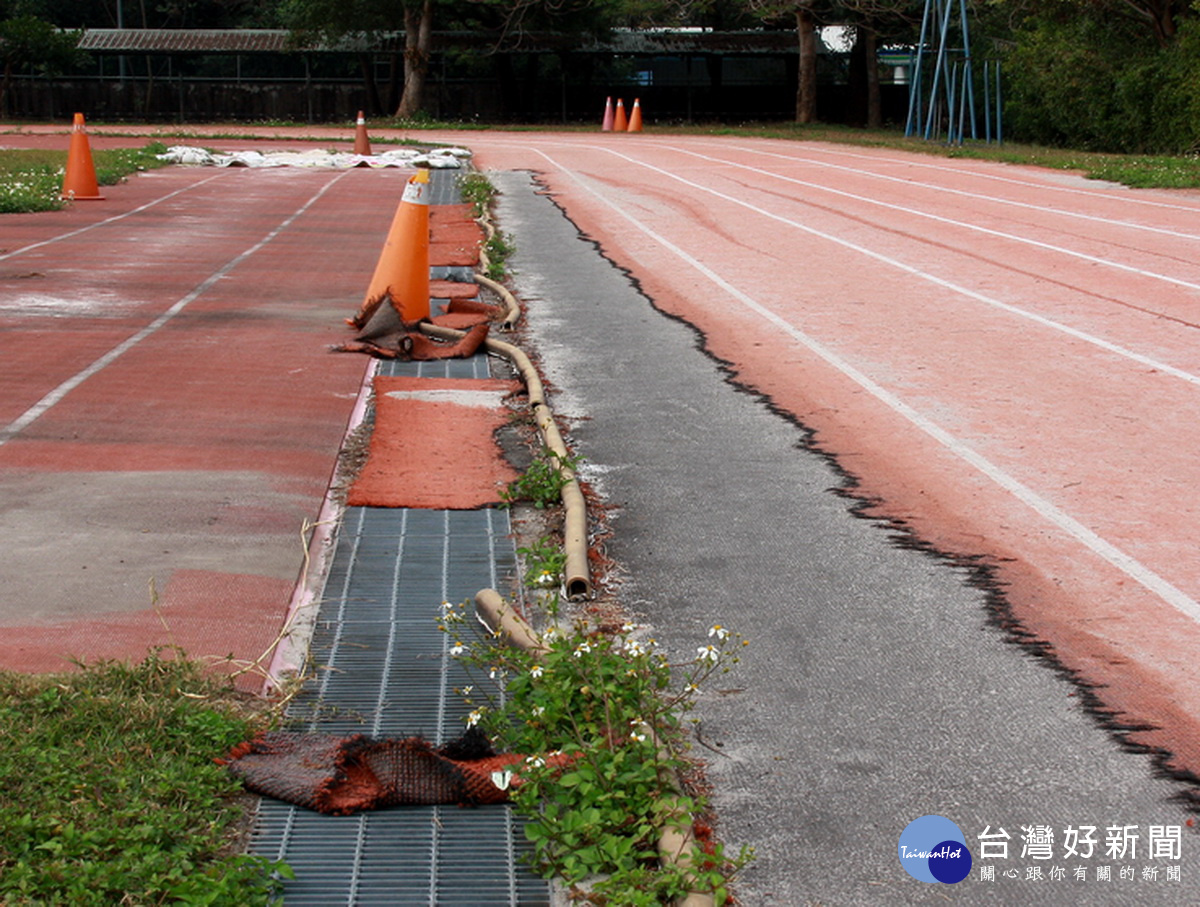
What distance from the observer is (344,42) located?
5034 cm

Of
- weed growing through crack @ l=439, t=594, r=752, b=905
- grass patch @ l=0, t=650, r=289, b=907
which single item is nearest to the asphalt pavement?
weed growing through crack @ l=439, t=594, r=752, b=905

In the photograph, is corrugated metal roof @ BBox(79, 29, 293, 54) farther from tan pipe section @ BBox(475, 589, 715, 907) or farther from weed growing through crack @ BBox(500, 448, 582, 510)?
tan pipe section @ BBox(475, 589, 715, 907)

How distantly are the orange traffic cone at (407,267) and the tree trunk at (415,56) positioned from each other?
127ft

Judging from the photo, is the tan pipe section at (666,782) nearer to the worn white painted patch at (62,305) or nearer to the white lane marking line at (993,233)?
the worn white painted patch at (62,305)

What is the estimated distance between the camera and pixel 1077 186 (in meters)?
22.5

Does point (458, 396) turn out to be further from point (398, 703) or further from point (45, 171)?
point (45, 171)

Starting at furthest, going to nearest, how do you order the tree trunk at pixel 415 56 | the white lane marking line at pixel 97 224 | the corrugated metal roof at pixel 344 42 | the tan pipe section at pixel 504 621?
the corrugated metal roof at pixel 344 42 < the tree trunk at pixel 415 56 < the white lane marking line at pixel 97 224 < the tan pipe section at pixel 504 621

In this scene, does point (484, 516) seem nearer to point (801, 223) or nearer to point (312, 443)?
point (312, 443)

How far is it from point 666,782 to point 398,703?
3.66 ft

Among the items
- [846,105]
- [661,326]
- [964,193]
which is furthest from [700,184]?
[846,105]

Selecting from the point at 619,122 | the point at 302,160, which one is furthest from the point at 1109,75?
the point at 302,160

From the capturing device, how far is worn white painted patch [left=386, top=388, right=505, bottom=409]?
8406 mm

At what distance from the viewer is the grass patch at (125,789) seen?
329 centimetres

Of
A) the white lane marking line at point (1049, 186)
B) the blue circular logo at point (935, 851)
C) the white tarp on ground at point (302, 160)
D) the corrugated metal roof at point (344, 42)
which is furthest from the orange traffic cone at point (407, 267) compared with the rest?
the corrugated metal roof at point (344, 42)
